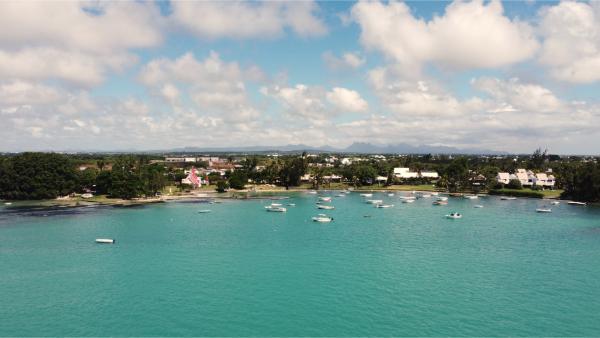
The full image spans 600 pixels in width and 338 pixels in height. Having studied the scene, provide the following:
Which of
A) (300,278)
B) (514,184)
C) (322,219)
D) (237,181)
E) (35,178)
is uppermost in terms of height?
(514,184)

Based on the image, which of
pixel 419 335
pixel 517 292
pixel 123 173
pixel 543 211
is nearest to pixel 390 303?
pixel 419 335

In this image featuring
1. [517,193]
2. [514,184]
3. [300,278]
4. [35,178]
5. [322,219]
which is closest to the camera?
[300,278]

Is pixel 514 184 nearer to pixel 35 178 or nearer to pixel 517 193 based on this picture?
pixel 517 193

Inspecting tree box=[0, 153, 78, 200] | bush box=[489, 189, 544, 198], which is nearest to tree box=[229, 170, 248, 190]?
tree box=[0, 153, 78, 200]

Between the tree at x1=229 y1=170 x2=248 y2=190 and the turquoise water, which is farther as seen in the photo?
the tree at x1=229 y1=170 x2=248 y2=190

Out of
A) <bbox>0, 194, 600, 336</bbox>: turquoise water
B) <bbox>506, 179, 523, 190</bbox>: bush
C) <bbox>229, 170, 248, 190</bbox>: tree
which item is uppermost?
<bbox>506, 179, 523, 190</bbox>: bush

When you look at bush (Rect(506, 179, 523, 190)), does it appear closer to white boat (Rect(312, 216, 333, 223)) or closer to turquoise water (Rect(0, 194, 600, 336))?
turquoise water (Rect(0, 194, 600, 336))

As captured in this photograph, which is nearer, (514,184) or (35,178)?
(35,178)

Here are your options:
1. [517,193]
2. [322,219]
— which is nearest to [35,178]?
[322,219]

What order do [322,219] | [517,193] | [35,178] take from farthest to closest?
[517,193] < [35,178] < [322,219]
